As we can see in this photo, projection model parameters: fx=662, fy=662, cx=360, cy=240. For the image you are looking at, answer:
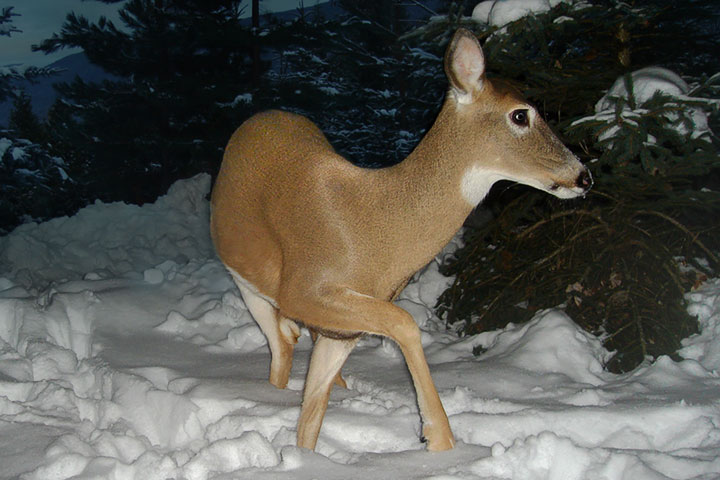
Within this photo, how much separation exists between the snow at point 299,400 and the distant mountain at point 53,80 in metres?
2.75

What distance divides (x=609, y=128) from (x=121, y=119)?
514 cm

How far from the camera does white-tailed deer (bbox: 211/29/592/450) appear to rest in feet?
7.08

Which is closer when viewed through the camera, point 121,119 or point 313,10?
point 313,10

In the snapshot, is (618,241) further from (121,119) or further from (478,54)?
(121,119)

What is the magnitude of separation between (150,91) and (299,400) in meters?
4.66

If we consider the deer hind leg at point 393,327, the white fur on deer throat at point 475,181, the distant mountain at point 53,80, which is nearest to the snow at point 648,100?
the white fur on deer throat at point 475,181

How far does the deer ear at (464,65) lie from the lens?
202 centimetres

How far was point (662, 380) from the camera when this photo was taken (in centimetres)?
312

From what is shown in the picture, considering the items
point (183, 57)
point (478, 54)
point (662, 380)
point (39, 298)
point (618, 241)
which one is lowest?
point (39, 298)

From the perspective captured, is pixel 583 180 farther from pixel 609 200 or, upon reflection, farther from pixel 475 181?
pixel 609 200

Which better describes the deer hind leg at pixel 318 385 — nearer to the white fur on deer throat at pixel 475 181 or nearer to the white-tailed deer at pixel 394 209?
the white-tailed deer at pixel 394 209

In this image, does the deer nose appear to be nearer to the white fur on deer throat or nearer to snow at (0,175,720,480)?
the white fur on deer throat

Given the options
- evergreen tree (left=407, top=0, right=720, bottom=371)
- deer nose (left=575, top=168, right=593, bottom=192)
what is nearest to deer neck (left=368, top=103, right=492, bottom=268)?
deer nose (left=575, top=168, right=593, bottom=192)

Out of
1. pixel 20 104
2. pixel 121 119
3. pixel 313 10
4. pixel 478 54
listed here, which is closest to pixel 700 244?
pixel 478 54
